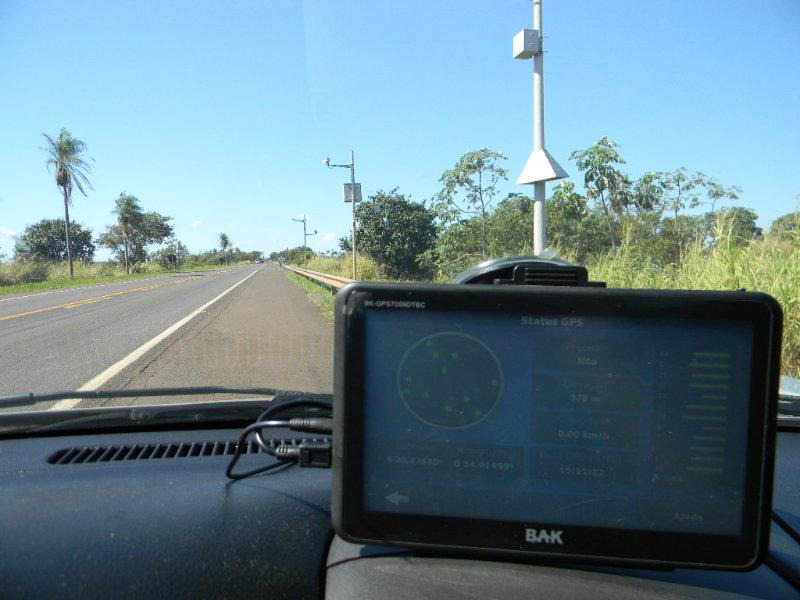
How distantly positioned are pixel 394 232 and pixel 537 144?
42.0 feet

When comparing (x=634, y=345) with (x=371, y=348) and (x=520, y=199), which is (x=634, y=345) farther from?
(x=520, y=199)

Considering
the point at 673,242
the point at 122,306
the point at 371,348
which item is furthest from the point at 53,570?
the point at 122,306

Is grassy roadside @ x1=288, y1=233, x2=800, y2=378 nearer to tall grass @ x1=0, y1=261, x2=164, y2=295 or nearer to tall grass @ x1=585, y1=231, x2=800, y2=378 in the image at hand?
tall grass @ x1=585, y1=231, x2=800, y2=378

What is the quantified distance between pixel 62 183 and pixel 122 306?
28.4 m

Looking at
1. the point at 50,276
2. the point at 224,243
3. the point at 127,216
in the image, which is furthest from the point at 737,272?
the point at 224,243

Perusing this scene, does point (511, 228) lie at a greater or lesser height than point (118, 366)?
greater

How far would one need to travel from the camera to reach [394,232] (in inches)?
869

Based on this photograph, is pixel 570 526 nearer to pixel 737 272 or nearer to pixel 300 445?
pixel 300 445

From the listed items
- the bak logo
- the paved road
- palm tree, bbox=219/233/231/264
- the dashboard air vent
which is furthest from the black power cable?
palm tree, bbox=219/233/231/264

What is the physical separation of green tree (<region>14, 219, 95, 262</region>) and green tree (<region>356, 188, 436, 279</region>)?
54867mm

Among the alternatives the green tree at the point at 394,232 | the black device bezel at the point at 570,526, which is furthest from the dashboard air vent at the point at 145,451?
the green tree at the point at 394,232

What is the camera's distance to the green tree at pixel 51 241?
68.5 m

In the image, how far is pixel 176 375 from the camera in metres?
7.24

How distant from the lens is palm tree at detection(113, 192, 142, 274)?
228ft
